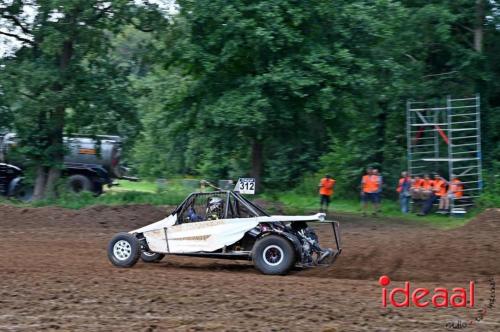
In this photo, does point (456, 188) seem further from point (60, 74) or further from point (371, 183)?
point (60, 74)

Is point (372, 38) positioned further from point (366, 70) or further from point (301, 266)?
point (301, 266)

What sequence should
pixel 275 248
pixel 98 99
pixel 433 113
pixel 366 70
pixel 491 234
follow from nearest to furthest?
pixel 275 248 < pixel 491 234 < pixel 366 70 < pixel 98 99 < pixel 433 113

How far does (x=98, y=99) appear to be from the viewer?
26.6 m

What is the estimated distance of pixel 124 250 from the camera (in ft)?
48.2

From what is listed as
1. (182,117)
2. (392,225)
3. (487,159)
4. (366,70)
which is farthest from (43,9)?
(487,159)

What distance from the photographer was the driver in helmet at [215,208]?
1425cm

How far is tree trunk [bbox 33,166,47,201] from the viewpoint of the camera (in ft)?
89.9

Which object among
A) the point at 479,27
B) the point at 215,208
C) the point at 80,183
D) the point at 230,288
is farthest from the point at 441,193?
the point at 230,288

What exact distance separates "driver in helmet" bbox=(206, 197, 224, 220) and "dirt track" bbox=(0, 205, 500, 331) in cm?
101

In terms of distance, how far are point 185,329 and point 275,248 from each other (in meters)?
4.57

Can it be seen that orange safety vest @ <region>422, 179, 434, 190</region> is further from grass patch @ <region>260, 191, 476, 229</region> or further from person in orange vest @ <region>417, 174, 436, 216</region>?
grass patch @ <region>260, 191, 476, 229</region>

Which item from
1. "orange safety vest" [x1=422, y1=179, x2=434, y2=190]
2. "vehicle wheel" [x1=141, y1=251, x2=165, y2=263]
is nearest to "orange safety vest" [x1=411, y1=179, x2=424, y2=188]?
"orange safety vest" [x1=422, y1=179, x2=434, y2=190]

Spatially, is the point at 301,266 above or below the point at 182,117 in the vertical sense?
below

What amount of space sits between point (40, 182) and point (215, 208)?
48.3ft
